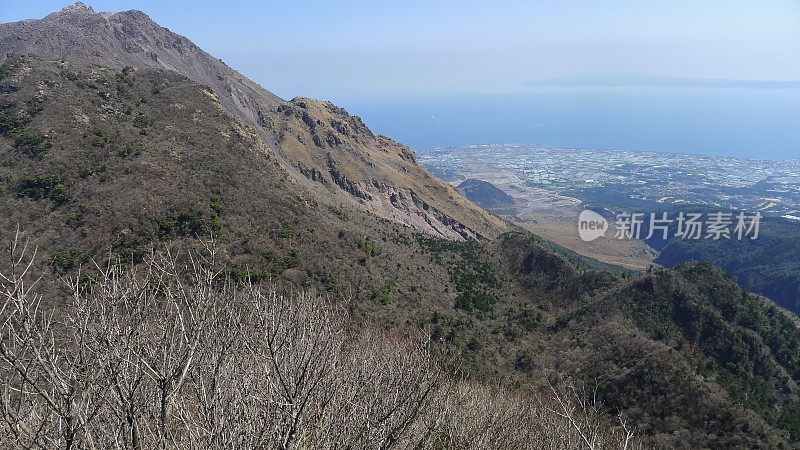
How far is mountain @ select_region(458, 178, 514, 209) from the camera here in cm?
14686

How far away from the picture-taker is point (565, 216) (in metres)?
129

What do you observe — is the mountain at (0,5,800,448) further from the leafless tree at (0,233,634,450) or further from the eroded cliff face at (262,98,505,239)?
the eroded cliff face at (262,98,505,239)

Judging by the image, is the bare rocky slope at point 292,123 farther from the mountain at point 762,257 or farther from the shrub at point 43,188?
the mountain at point 762,257

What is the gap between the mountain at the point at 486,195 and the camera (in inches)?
5782

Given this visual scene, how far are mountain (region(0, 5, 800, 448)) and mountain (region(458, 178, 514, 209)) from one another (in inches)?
4024

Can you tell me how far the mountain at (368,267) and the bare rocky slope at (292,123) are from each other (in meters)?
17.7

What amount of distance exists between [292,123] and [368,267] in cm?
4405

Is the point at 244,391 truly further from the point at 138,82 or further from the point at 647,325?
the point at 138,82

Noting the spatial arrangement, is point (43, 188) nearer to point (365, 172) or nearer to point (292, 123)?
point (365, 172)

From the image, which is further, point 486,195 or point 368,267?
point 486,195

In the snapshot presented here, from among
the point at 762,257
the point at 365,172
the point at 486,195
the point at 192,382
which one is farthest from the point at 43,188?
the point at 486,195

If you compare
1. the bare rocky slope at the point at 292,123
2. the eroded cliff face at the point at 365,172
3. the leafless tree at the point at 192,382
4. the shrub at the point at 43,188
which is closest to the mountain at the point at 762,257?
the eroded cliff face at the point at 365,172

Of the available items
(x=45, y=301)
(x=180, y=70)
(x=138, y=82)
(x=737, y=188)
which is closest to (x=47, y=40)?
(x=180, y=70)

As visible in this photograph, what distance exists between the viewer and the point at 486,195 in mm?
152125
